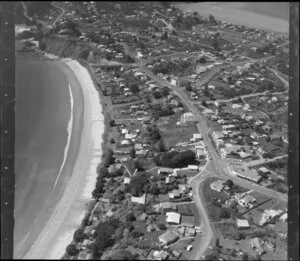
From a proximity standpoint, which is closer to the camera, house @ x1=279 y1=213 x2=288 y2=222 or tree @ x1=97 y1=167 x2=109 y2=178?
house @ x1=279 y1=213 x2=288 y2=222

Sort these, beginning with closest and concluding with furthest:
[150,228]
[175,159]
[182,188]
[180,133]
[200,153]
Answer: [150,228] → [182,188] → [175,159] → [200,153] → [180,133]

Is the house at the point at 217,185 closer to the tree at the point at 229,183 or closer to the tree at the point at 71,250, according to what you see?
the tree at the point at 229,183

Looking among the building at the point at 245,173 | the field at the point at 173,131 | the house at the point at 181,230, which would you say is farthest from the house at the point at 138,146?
the house at the point at 181,230

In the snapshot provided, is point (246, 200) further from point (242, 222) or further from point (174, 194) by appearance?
point (174, 194)

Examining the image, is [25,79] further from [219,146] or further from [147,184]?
[219,146]

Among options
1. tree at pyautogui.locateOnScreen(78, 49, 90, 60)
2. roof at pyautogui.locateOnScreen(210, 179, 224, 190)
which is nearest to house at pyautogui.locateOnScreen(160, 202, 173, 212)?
roof at pyautogui.locateOnScreen(210, 179, 224, 190)

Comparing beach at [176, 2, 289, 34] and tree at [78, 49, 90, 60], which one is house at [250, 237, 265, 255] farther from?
tree at [78, 49, 90, 60]

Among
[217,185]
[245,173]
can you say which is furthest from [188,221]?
[245,173]
